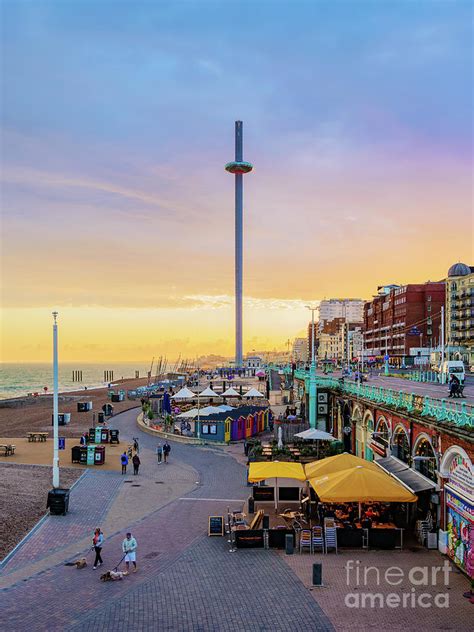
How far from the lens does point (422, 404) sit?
21.0 m

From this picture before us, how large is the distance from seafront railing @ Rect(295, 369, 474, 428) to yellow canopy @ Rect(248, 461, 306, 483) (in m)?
5.08

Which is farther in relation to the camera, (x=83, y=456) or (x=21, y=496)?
(x=83, y=456)

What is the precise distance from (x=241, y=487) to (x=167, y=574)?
1138 centimetres

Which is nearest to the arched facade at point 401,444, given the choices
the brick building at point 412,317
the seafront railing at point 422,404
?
the seafront railing at point 422,404

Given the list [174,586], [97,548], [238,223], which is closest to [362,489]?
[174,586]

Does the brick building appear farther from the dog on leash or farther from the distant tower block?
the dog on leash

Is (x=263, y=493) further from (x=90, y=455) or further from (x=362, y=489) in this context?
(x=90, y=455)

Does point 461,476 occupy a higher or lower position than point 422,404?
lower

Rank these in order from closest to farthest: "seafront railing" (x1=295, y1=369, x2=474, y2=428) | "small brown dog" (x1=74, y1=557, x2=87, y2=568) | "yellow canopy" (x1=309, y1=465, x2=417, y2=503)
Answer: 1. "small brown dog" (x1=74, y1=557, x2=87, y2=568)
2. "seafront railing" (x1=295, y1=369, x2=474, y2=428)
3. "yellow canopy" (x1=309, y1=465, x2=417, y2=503)

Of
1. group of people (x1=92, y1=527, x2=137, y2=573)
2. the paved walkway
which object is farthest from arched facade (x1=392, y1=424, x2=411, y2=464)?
group of people (x1=92, y1=527, x2=137, y2=573)

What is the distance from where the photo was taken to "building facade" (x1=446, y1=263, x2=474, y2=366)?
107875mm

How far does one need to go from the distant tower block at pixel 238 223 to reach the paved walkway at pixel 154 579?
117710 millimetres

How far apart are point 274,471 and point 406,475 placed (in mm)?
4908

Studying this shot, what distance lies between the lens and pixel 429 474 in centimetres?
1947
